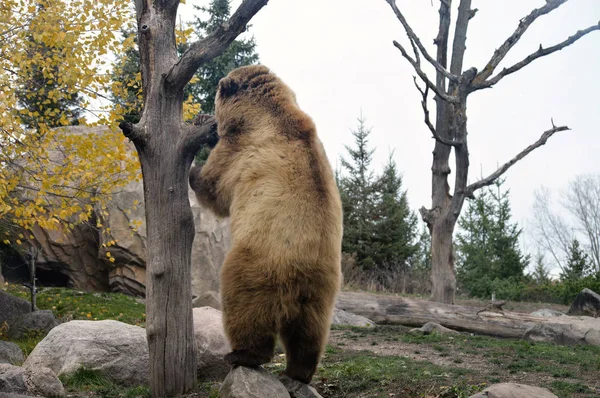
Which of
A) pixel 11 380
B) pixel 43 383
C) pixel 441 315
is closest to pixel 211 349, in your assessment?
pixel 43 383

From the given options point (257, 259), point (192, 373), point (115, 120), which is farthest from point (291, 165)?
point (115, 120)

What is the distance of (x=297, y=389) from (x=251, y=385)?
472 mm

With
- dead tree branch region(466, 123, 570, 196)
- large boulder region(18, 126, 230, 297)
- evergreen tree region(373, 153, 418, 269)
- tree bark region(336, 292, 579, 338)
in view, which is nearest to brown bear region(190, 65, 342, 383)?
tree bark region(336, 292, 579, 338)

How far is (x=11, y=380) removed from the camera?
5.79m

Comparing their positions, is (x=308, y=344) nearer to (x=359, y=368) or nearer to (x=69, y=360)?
(x=359, y=368)

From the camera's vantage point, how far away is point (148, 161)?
5543mm

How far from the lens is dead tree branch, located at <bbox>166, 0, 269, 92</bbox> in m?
5.20

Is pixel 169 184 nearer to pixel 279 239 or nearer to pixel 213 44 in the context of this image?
pixel 213 44

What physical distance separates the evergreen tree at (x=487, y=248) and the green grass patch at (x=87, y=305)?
1583 cm

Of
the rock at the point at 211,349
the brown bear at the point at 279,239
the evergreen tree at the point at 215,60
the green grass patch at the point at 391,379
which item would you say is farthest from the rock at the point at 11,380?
the evergreen tree at the point at 215,60

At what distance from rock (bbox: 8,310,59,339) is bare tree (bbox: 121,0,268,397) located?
5559 millimetres

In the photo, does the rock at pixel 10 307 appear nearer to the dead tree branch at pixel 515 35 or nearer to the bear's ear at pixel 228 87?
the bear's ear at pixel 228 87

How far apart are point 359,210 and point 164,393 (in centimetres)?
2242

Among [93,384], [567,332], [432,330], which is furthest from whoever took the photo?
[432,330]
